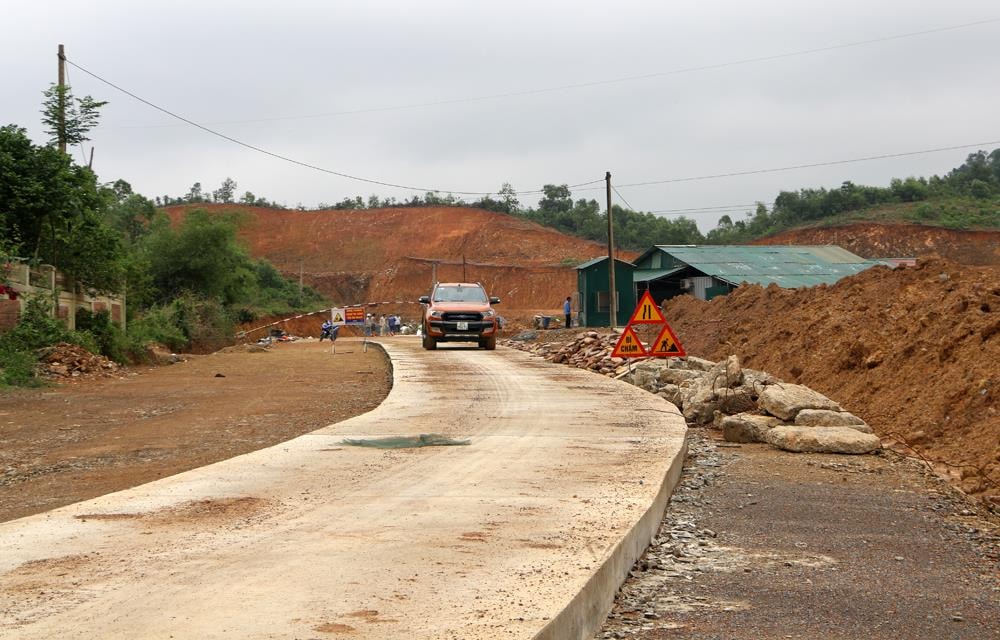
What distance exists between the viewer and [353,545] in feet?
18.4

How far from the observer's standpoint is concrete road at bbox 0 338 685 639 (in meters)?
4.24

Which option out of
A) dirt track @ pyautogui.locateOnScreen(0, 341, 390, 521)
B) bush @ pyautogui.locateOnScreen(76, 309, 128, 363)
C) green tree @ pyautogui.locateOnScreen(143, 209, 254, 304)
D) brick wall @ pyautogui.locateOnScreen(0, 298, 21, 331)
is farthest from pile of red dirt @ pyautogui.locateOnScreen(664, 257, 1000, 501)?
green tree @ pyautogui.locateOnScreen(143, 209, 254, 304)

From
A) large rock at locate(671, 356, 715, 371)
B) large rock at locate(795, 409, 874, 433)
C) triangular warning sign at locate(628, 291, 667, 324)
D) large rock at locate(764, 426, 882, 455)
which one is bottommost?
large rock at locate(764, 426, 882, 455)

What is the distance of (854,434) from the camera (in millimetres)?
11617

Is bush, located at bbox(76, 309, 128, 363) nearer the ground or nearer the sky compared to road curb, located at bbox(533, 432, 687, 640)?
nearer the sky

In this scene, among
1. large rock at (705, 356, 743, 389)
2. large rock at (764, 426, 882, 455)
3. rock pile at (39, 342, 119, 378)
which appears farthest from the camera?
rock pile at (39, 342, 119, 378)

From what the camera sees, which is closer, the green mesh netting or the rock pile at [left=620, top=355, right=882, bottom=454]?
the green mesh netting

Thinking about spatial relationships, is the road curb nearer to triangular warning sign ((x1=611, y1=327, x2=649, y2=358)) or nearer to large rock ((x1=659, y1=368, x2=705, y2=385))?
triangular warning sign ((x1=611, y1=327, x2=649, y2=358))

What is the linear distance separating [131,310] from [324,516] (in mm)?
32140

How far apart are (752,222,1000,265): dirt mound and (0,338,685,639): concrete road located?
69.8m

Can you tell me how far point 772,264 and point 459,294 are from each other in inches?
911

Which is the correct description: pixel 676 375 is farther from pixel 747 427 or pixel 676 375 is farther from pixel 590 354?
pixel 590 354

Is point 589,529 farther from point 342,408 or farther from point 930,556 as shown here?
point 342,408

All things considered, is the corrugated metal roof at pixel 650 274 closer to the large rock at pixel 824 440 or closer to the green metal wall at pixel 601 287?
the green metal wall at pixel 601 287
